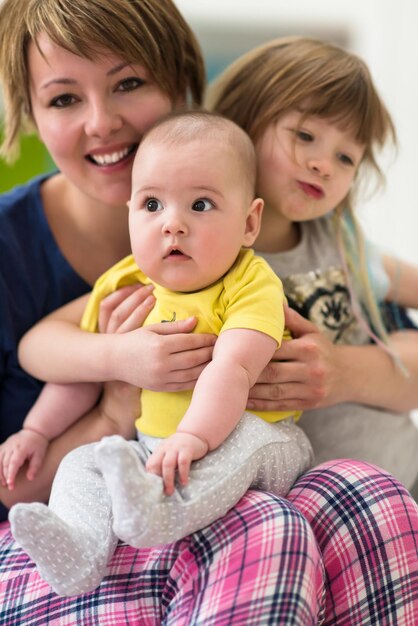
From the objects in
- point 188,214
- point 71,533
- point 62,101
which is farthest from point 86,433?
point 62,101

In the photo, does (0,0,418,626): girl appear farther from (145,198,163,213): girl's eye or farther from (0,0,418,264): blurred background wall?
(0,0,418,264): blurred background wall

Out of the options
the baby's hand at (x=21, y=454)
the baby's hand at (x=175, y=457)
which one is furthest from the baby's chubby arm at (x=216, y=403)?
the baby's hand at (x=21, y=454)

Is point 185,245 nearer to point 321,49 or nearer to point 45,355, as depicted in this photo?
point 45,355

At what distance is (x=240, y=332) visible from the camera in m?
0.94

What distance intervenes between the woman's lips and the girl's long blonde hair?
11 cm

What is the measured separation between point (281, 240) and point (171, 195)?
39 centimetres

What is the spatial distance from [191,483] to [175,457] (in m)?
0.04

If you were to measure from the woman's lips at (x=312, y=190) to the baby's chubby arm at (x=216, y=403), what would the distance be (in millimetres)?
360

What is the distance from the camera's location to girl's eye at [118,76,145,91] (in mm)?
1169

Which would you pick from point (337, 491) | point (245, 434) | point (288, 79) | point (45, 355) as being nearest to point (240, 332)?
point (245, 434)

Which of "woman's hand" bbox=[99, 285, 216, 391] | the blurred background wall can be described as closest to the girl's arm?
"woman's hand" bbox=[99, 285, 216, 391]

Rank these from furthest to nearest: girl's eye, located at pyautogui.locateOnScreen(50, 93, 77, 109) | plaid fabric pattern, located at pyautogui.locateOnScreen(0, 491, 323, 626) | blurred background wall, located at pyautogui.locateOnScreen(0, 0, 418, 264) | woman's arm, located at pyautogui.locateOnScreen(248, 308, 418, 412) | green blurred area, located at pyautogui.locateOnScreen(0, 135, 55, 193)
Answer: blurred background wall, located at pyautogui.locateOnScreen(0, 0, 418, 264) < green blurred area, located at pyautogui.locateOnScreen(0, 135, 55, 193) < girl's eye, located at pyautogui.locateOnScreen(50, 93, 77, 109) < woman's arm, located at pyautogui.locateOnScreen(248, 308, 418, 412) < plaid fabric pattern, located at pyautogui.locateOnScreen(0, 491, 323, 626)

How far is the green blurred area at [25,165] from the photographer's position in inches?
90.0

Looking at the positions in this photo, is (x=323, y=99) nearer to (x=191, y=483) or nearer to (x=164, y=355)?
(x=164, y=355)
